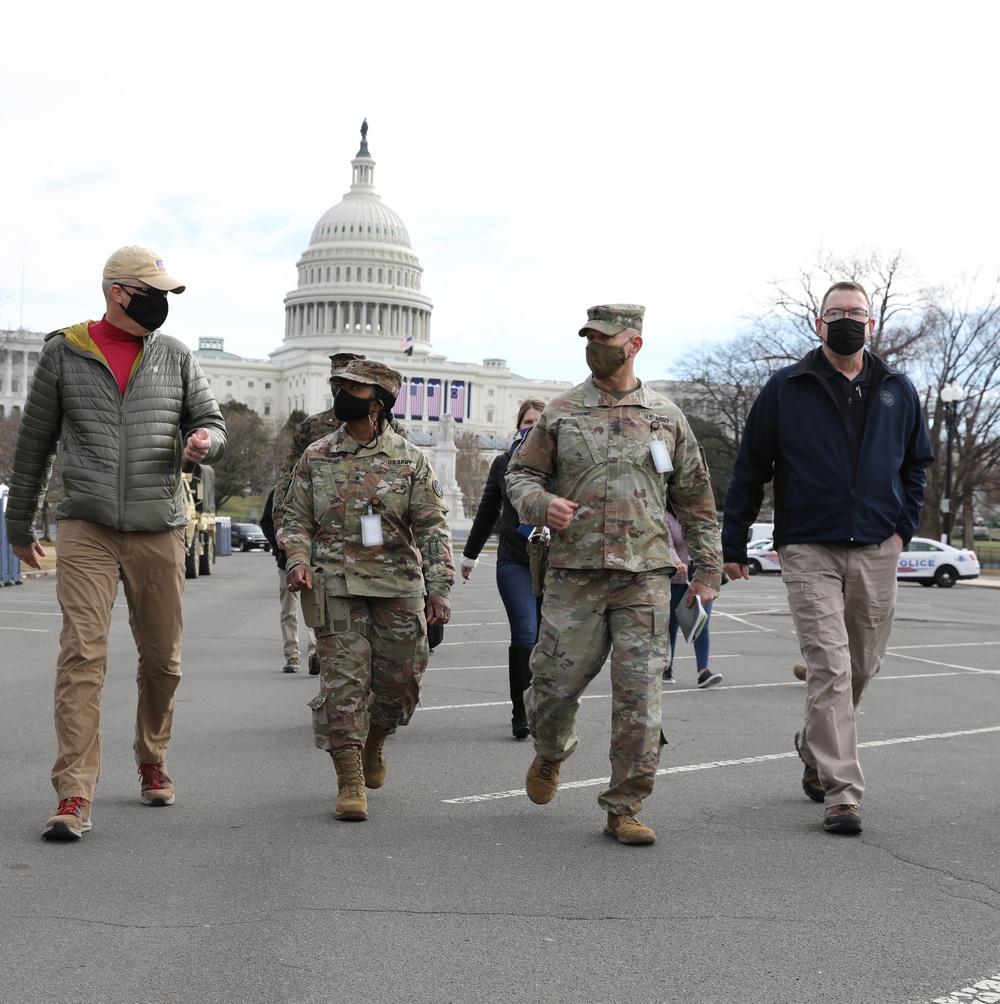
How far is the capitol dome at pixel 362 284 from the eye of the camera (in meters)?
153

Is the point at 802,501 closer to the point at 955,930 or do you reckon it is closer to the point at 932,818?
the point at 932,818

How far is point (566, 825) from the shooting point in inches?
229

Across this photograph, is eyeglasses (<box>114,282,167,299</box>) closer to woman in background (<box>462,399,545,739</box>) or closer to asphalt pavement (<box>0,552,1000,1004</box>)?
asphalt pavement (<box>0,552,1000,1004</box>)

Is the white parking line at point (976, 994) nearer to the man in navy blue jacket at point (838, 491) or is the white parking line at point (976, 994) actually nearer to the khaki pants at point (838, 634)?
the khaki pants at point (838, 634)

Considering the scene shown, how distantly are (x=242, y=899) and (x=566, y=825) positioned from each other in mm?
1618

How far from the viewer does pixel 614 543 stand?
5.59 m

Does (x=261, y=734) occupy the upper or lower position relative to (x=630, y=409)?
lower

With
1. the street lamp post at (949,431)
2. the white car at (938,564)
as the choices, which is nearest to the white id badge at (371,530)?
the white car at (938,564)

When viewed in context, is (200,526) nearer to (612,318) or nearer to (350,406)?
(350,406)

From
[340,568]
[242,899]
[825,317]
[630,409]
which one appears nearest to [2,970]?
[242,899]

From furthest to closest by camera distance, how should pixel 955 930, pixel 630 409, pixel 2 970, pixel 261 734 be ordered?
pixel 261 734 → pixel 630 409 → pixel 955 930 → pixel 2 970

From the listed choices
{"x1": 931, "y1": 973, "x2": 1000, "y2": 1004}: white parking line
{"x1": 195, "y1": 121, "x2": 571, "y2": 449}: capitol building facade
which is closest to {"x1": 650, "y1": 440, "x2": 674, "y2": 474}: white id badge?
{"x1": 931, "y1": 973, "x2": 1000, "y2": 1004}: white parking line

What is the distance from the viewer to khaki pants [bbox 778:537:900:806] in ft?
19.2

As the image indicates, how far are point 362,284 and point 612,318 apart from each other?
149m
